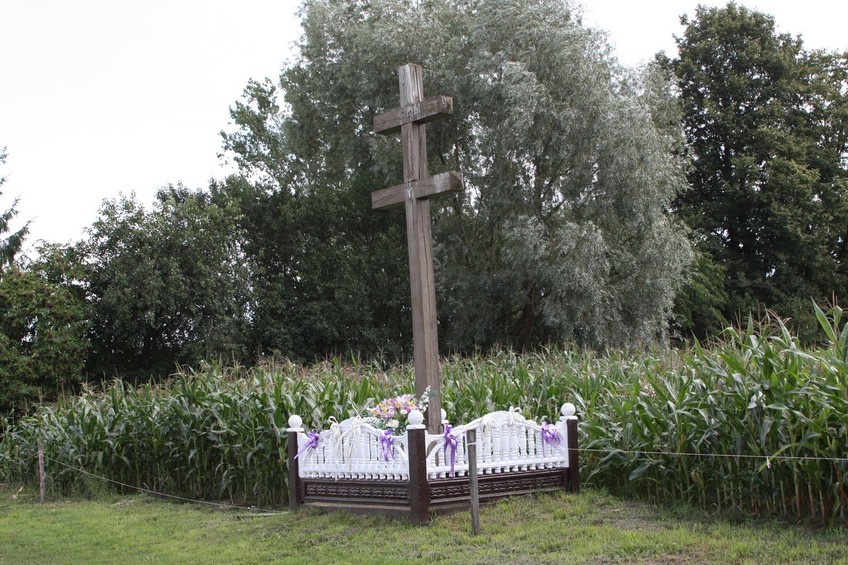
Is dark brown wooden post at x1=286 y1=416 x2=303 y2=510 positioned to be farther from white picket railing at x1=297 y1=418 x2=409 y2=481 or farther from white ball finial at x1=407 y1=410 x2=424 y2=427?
white ball finial at x1=407 y1=410 x2=424 y2=427

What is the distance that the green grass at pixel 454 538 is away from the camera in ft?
24.2

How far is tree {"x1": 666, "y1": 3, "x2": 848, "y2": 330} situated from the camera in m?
33.6

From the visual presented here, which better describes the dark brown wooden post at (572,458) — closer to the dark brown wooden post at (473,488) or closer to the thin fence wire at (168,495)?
the dark brown wooden post at (473,488)

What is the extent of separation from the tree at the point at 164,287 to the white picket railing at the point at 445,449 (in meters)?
19.4

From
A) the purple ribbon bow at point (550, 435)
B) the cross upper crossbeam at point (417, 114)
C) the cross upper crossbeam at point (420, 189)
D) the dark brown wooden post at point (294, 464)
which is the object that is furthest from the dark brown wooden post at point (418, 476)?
the cross upper crossbeam at point (417, 114)

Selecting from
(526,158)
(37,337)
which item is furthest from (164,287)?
(526,158)

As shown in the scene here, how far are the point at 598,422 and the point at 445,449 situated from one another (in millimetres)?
2470

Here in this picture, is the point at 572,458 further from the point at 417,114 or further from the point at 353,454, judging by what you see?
the point at 417,114

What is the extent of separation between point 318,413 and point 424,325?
296 cm

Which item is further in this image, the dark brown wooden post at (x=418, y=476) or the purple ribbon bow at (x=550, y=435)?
the purple ribbon bow at (x=550, y=435)


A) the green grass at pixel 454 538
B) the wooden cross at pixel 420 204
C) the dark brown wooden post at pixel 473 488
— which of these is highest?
the wooden cross at pixel 420 204

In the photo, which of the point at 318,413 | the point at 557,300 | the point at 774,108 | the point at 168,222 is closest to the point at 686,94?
the point at 774,108

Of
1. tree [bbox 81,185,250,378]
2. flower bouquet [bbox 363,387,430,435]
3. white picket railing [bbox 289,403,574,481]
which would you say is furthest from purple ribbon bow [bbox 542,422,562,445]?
tree [bbox 81,185,250,378]

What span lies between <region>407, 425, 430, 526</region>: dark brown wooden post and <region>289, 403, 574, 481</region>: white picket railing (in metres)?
0.15
